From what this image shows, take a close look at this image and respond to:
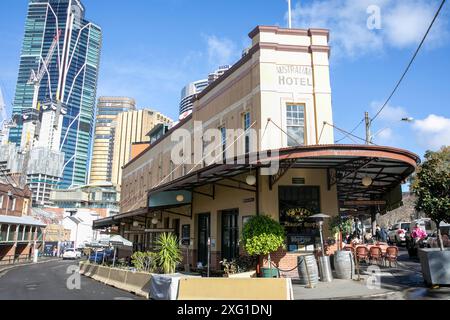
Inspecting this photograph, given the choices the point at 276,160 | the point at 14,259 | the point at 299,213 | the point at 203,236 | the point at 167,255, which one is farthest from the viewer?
the point at 14,259

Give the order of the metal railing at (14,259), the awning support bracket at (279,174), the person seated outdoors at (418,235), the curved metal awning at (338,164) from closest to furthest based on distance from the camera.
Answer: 1. the curved metal awning at (338,164)
2. the awning support bracket at (279,174)
3. the person seated outdoors at (418,235)
4. the metal railing at (14,259)

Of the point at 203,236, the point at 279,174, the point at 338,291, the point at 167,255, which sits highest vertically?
the point at 279,174

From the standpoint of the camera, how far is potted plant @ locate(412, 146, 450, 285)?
10969 mm

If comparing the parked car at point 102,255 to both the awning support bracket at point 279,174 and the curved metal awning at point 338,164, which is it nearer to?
the curved metal awning at point 338,164

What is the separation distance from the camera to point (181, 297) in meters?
10.2

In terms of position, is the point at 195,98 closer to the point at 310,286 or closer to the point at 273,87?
the point at 273,87

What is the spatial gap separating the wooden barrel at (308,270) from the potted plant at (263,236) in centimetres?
126

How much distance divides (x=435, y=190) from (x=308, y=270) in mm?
4790

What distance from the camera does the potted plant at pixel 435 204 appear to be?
1097cm

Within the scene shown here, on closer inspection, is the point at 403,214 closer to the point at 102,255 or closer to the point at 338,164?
the point at 102,255

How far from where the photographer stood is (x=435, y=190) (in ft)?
39.4

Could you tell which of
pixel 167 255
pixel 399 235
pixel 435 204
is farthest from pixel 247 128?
pixel 399 235

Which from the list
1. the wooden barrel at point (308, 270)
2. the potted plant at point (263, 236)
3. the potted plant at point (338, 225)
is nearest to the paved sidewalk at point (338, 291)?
the wooden barrel at point (308, 270)
